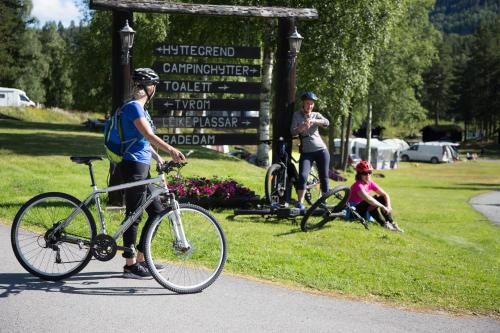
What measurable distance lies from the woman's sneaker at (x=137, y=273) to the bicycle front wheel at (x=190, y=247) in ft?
0.72

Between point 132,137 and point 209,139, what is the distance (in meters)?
5.12

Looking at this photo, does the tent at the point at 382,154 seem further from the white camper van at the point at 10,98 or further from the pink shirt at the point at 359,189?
the pink shirt at the point at 359,189

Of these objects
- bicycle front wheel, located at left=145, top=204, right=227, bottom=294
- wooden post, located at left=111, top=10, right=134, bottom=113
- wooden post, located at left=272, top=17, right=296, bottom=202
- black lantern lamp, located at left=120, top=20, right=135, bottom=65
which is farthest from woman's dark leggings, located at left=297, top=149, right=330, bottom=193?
bicycle front wheel, located at left=145, top=204, right=227, bottom=294

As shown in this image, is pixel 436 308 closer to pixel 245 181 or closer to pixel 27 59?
pixel 245 181

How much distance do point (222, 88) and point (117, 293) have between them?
6073 mm

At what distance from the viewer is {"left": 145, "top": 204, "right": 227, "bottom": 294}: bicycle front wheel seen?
5613 mm

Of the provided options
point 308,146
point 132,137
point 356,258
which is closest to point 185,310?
point 132,137

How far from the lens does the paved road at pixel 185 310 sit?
4711mm

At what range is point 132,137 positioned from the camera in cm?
585

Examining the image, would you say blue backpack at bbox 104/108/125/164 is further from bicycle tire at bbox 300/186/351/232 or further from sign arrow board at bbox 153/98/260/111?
sign arrow board at bbox 153/98/260/111

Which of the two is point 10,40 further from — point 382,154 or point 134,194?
point 134,194

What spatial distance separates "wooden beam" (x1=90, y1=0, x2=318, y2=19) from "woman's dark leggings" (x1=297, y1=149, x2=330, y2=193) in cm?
263

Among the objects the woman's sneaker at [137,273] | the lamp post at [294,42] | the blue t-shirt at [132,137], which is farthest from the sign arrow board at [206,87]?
the woman's sneaker at [137,273]

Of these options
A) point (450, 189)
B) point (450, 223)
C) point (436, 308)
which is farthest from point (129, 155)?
point (450, 189)
